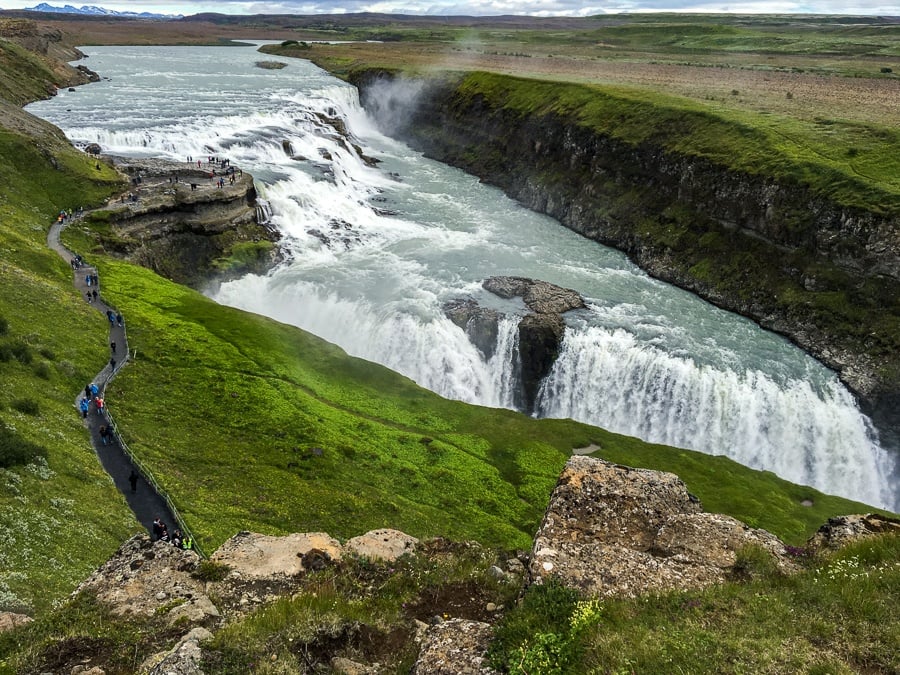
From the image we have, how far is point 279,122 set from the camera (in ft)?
302

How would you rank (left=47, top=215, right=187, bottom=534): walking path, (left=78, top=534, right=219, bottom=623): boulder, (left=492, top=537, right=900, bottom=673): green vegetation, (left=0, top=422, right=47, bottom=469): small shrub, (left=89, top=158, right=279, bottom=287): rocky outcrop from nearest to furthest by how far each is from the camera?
(left=492, top=537, right=900, bottom=673): green vegetation
(left=78, top=534, right=219, bottom=623): boulder
(left=0, top=422, right=47, bottom=469): small shrub
(left=47, top=215, right=187, bottom=534): walking path
(left=89, top=158, right=279, bottom=287): rocky outcrop

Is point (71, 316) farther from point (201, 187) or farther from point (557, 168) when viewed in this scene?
point (557, 168)

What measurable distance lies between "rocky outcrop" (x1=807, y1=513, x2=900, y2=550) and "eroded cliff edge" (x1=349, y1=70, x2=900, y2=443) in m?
36.8

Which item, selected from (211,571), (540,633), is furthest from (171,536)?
(540,633)

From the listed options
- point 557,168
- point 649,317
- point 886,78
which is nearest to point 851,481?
point 649,317

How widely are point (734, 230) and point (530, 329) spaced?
2928 cm

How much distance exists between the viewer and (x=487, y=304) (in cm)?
5200

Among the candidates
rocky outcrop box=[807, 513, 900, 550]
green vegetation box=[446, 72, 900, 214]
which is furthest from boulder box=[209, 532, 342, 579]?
green vegetation box=[446, 72, 900, 214]

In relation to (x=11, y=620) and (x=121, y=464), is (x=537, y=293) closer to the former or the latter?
(x=121, y=464)

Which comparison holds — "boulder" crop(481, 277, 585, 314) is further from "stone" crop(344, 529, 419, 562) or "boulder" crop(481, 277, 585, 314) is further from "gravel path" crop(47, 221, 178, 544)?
"stone" crop(344, 529, 419, 562)

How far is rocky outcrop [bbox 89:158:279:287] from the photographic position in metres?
56.4

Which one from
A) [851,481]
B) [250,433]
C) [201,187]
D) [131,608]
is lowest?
[851,481]

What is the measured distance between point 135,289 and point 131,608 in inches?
1599

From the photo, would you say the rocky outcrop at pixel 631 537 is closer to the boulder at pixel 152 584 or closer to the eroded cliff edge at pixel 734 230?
the boulder at pixel 152 584
